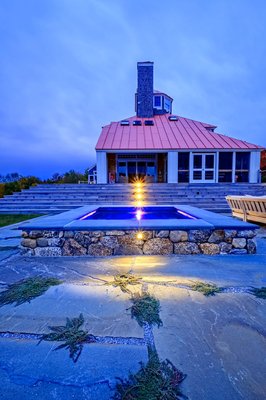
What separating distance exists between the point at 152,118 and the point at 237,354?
20771mm

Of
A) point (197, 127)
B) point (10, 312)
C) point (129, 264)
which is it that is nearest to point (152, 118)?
point (197, 127)

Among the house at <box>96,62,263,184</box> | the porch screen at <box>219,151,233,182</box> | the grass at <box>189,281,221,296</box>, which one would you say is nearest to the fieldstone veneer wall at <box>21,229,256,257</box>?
the grass at <box>189,281,221,296</box>

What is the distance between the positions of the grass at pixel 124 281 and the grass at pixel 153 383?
1039mm

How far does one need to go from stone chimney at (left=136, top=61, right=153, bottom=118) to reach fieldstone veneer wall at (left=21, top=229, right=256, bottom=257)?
18832 millimetres

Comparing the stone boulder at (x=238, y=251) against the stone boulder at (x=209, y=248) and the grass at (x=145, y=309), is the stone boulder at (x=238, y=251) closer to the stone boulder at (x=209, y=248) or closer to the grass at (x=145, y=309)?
the stone boulder at (x=209, y=248)

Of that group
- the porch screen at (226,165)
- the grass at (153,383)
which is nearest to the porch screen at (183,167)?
the porch screen at (226,165)

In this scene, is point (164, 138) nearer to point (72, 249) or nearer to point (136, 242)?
point (136, 242)

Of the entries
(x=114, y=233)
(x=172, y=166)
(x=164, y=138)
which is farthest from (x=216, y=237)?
(x=164, y=138)

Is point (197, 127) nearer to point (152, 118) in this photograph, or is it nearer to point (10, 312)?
point (152, 118)

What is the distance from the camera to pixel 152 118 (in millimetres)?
20469

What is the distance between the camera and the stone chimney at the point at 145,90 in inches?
785

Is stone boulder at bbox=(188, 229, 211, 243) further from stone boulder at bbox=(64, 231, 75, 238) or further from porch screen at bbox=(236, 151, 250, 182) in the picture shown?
porch screen at bbox=(236, 151, 250, 182)

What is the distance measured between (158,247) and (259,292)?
1.66m

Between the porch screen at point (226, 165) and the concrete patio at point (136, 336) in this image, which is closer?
the concrete patio at point (136, 336)
